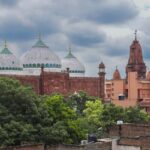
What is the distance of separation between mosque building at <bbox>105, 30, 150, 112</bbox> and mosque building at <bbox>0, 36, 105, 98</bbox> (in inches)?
365

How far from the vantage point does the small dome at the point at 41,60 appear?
60.2 m

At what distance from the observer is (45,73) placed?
5838 centimetres

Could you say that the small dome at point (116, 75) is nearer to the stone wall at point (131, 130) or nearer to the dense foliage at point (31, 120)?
the dense foliage at point (31, 120)

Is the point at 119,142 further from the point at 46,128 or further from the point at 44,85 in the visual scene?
the point at 44,85

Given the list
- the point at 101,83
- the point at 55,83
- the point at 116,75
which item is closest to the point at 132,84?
the point at 116,75

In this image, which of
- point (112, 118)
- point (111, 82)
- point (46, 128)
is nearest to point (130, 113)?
point (112, 118)

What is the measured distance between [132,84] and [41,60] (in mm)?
21026

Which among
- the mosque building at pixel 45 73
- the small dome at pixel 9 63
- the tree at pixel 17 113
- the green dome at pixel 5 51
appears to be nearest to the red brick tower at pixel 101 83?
the mosque building at pixel 45 73

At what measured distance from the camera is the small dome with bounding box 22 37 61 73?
60.2m

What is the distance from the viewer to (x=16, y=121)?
2908 centimetres

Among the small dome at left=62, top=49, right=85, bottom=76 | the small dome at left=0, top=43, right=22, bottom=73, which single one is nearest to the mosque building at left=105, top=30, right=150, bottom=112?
the small dome at left=62, top=49, right=85, bottom=76

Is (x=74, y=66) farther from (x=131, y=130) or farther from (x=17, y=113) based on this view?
(x=131, y=130)

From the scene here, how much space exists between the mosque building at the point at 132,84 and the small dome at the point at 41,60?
1298cm

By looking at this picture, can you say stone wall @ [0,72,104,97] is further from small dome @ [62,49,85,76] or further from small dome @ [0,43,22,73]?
small dome @ [62,49,85,76]
